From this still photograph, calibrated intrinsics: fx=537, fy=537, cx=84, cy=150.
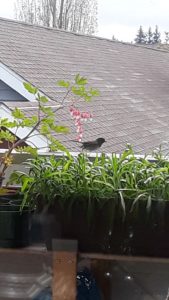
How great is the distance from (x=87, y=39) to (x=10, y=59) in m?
4.33

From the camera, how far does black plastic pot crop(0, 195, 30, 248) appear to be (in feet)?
4.59

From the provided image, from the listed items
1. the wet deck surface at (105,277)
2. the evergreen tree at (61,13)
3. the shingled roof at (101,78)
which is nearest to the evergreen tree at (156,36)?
the evergreen tree at (61,13)

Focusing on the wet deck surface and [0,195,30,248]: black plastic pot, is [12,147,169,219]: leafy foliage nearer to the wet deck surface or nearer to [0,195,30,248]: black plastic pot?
[0,195,30,248]: black plastic pot

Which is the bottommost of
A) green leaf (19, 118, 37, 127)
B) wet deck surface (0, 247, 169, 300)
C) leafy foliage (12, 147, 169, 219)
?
wet deck surface (0, 247, 169, 300)

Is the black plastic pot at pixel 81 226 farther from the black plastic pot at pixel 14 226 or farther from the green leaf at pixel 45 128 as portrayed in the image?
the green leaf at pixel 45 128

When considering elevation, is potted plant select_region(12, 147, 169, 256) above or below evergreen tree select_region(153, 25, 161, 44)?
below

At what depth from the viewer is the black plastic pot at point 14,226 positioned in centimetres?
140

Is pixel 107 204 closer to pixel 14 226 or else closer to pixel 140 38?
pixel 14 226

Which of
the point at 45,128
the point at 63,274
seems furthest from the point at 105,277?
the point at 45,128

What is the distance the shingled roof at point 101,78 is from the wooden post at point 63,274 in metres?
2.41

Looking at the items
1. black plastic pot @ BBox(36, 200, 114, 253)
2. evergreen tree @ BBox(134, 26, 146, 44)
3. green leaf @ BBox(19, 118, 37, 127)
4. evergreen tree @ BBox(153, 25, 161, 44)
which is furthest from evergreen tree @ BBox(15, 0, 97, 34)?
black plastic pot @ BBox(36, 200, 114, 253)

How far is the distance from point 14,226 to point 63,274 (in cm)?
18

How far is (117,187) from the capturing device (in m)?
1.31

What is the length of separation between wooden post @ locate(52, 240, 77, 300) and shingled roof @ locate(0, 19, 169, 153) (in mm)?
2410
